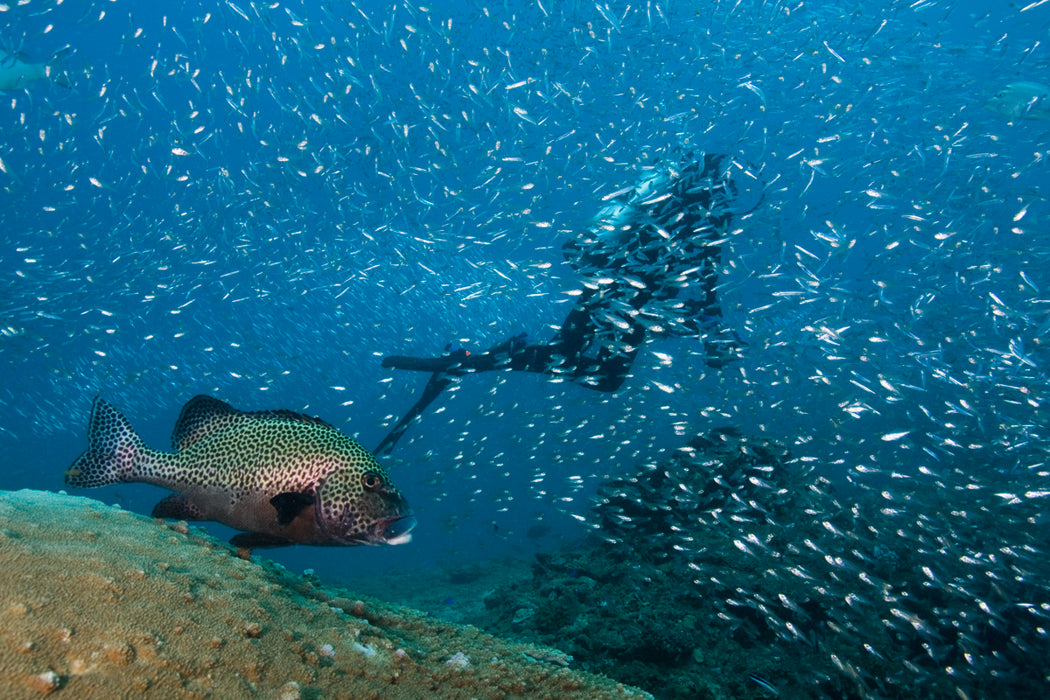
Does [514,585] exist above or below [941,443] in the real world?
below

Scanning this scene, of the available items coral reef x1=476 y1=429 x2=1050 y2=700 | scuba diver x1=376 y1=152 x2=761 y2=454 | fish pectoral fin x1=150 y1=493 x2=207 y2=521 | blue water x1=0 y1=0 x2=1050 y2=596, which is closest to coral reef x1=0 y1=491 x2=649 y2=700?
fish pectoral fin x1=150 y1=493 x2=207 y2=521

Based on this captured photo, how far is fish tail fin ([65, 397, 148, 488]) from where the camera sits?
2582mm

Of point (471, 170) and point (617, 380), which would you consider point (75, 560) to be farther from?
point (471, 170)

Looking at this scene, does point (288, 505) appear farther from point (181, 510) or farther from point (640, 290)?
point (640, 290)

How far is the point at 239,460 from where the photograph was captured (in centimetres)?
264

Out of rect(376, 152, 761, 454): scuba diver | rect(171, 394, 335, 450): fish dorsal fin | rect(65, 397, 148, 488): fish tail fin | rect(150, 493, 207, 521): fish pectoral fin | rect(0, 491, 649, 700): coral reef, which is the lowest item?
rect(0, 491, 649, 700): coral reef

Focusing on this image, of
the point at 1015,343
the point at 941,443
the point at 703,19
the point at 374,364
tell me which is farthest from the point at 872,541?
the point at 374,364

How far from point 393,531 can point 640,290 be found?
867cm

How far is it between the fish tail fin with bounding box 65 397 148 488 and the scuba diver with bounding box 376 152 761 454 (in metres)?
7.92

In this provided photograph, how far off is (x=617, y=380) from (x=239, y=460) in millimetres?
9161

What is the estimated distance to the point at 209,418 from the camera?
9.53 feet

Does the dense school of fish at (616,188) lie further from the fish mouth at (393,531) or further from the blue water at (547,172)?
the fish mouth at (393,531)

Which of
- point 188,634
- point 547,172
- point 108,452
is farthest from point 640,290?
point 547,172

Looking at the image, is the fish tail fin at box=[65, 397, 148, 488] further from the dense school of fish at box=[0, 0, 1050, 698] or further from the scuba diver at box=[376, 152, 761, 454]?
the scuba diver at box=[376, 152, 761, 454]
